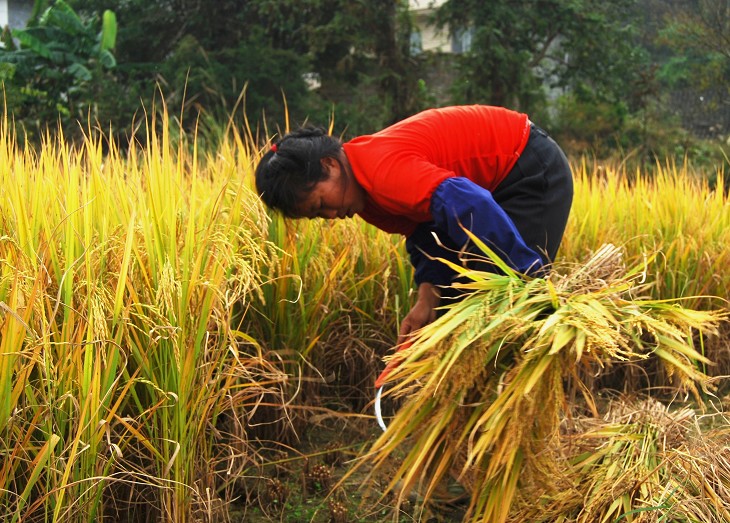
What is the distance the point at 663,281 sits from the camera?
13.0 feet

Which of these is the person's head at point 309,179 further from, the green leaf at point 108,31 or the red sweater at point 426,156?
the green leaf at point 108,31

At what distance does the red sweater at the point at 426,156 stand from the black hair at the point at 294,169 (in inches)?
3.4

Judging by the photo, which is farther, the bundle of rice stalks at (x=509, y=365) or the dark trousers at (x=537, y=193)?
the dark trousers at (x=537, y=193)

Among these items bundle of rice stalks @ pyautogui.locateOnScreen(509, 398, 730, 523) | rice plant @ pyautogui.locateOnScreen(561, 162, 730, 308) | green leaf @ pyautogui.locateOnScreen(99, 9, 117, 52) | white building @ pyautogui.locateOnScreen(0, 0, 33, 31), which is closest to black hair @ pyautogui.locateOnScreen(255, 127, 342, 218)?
bundle of rice stalks @ pyautogui.locateOnScreen(509, 398, 730, 523)

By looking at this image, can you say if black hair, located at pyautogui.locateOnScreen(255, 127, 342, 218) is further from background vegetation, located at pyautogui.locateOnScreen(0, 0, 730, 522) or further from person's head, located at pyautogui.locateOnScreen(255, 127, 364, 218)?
background vegetation, located at pyautogui.locateOnScreen(0, 0, 730, 522)

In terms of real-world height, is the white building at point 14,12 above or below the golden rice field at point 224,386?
above

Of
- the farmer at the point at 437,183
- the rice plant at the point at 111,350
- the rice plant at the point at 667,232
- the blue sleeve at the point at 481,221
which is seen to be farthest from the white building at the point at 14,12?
the blue sleeve at the point at 481,221

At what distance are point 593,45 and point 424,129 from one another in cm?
1233

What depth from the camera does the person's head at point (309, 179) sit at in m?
2.31

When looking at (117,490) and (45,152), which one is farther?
(45,152)

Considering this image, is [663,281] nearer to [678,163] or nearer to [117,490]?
[117,490]

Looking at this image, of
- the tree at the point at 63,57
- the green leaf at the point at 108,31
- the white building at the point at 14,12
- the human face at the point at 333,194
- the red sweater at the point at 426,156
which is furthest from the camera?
the white building at the point at 14,12

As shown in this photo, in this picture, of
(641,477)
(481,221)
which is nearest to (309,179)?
(481,221)

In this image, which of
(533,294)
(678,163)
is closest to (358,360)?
(533,294)
